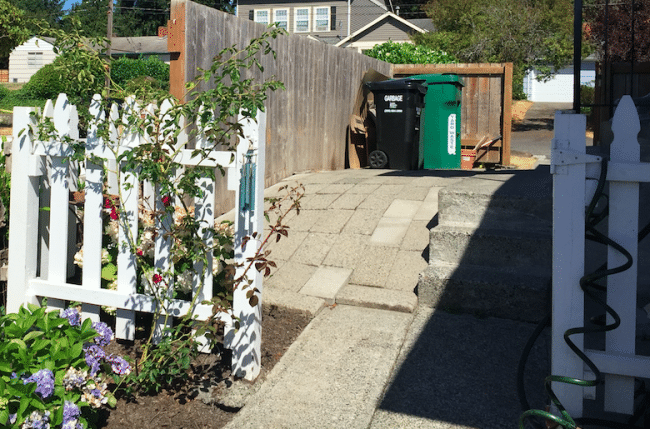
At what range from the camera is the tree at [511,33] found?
21266 millimetres

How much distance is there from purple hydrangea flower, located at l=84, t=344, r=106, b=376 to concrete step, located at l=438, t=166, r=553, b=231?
235 centimetres

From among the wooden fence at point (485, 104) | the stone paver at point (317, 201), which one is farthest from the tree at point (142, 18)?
the stone paver at point (317, 201)

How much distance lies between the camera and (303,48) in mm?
7371

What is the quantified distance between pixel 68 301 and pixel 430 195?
301cm

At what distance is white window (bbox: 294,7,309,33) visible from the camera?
115 feet

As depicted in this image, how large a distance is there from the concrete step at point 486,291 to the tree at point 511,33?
61.6 feet

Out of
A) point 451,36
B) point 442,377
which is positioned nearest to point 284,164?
point 442,377

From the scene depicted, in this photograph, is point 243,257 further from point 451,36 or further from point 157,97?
point 451,36

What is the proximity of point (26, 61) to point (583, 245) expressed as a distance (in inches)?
1720

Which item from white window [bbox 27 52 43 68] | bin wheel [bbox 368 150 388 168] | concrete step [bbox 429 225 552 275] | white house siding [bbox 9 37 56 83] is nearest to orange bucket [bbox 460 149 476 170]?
bin wheel [bbox 368 150 388 168]

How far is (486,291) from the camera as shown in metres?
3.68

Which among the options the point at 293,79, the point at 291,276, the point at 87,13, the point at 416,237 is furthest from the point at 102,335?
the point at 87,13

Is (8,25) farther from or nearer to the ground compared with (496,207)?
farther from the ground

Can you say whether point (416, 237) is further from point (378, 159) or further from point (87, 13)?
point (87, 13)
